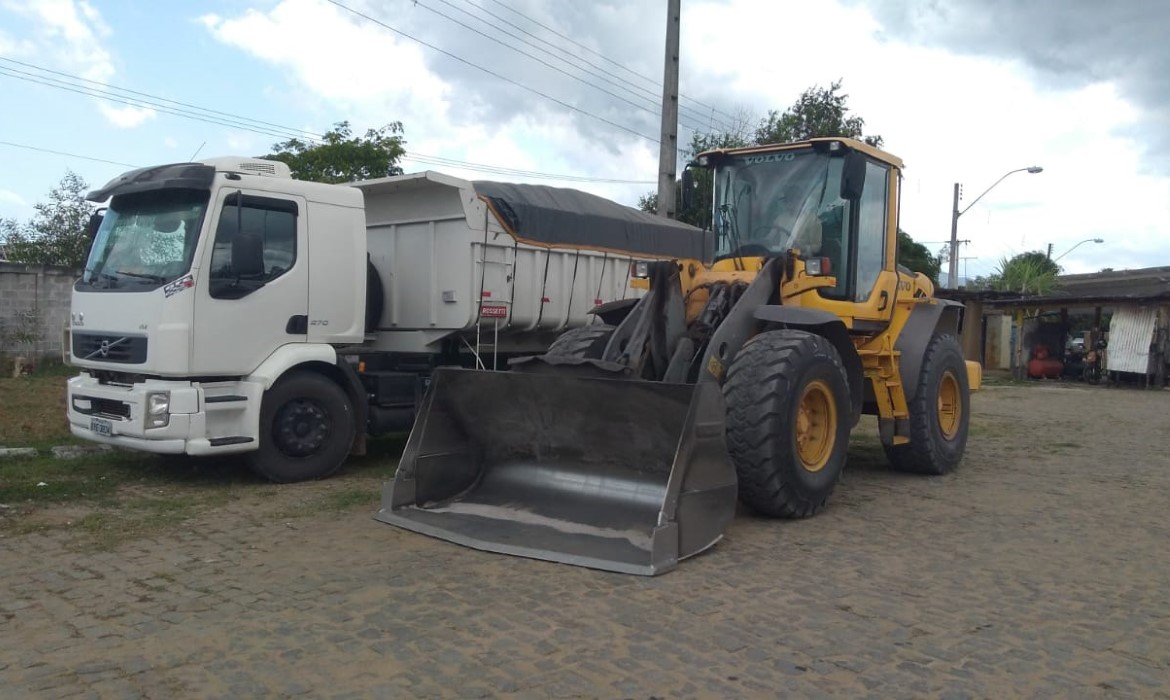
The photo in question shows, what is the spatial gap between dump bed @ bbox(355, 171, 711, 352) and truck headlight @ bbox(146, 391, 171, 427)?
2536 millimetres

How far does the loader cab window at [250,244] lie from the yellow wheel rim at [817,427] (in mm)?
4605

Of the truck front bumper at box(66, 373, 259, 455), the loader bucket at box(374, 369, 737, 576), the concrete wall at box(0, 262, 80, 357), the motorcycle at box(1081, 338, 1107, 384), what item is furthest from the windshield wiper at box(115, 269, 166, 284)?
the motorcycle at box(1081, 338, 1107, 384)

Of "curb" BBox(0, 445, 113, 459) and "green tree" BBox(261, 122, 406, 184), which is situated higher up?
"green tree" BBox(261, 122, 406, 184)

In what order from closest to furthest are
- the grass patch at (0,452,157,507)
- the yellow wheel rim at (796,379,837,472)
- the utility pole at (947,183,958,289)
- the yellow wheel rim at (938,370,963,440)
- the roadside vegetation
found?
the roadside vegetation
the yellow wheel rim at (796,379,837,472)
the grass patch at (0,452,157,507)
the yellow wheel rim at (938,370,963,440)
the utility pole at (947,183,958,289)

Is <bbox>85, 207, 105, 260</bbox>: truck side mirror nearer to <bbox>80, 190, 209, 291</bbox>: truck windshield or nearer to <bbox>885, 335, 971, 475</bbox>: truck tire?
<bbox>80, 190, 209, 291</bbox>: truck windshield

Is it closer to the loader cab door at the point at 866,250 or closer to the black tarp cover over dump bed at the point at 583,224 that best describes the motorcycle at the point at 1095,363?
the black tarp cover over dump bed at the point at 583,224

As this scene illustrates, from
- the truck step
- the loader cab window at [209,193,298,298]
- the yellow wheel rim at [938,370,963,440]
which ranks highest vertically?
the loader cab window at [209,193,298,298]

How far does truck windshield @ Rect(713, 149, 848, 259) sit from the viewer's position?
7.83 metres

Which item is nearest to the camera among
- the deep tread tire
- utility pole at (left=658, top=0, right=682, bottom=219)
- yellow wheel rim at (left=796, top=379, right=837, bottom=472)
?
yellow wheel rim at (left=796, top=379, right=837, bottom=472)

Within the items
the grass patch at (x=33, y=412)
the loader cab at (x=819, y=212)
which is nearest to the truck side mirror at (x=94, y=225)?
the grass patch at (x=33, y=412)

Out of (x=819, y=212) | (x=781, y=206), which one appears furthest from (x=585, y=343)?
(x=819, y=212)

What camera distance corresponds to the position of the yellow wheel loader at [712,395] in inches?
230

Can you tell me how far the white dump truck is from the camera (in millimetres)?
7621

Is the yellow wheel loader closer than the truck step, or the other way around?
the yellow wheel loader
